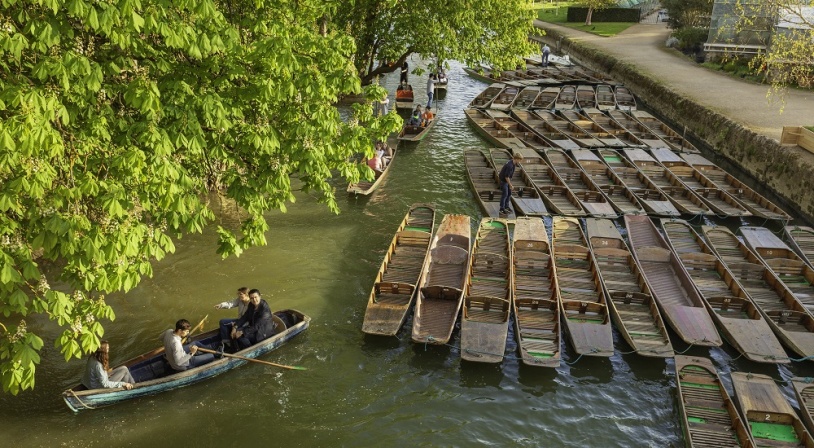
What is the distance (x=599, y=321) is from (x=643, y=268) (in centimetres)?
300

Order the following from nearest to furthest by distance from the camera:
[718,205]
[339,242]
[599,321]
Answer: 1. [599,321]
2. [339,242]
3. [718,205]

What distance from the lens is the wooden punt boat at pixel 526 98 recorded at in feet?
104

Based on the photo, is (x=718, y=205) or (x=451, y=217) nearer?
(x=451, y=217)

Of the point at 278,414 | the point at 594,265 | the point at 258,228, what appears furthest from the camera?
the point at 594,265

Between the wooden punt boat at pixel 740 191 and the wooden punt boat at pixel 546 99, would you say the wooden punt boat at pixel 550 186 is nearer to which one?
the wooden punt boat at pixel 740 191

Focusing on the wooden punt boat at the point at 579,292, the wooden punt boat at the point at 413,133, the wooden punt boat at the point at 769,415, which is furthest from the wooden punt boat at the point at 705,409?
the wooden punt boat at the point at 413,133

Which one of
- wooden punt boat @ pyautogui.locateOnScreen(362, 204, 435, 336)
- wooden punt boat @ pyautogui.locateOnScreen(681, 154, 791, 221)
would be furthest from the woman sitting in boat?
wooden punt boat @ pyautogui.locateOnScreen(681, 154, 791, 221)

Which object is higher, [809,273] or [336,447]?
[809,273]

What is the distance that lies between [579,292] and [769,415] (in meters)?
4.94

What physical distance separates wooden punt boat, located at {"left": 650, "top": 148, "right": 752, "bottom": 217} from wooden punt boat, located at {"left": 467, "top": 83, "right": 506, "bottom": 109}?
377 inches

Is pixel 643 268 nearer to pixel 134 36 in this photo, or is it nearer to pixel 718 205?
pixel 718 205

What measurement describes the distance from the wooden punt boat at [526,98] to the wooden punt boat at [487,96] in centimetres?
108

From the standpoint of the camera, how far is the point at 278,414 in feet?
38.1

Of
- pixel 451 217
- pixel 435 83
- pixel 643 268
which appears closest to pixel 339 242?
pixel 451 217
